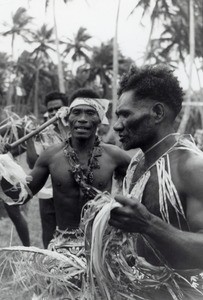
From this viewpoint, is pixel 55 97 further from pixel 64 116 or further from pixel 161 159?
pixel 161 159

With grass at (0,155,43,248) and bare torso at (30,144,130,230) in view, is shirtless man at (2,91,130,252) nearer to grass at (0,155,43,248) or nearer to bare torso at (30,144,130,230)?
bare torso at (30,144,130,230)

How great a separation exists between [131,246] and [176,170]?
0.38 m

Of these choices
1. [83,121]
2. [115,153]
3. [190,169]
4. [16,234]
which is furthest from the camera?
[16,234]

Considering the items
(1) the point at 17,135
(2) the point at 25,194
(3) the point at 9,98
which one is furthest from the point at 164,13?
(2) the point at 25,194

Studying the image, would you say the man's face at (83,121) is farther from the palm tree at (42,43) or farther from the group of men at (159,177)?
the palm tree at (42,43)

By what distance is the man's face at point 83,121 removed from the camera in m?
4.34

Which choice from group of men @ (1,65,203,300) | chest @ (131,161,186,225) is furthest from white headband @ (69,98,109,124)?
chest @ (131,161,186,225)

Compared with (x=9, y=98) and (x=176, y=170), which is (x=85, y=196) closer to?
(x=176, y=170)

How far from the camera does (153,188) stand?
265cm

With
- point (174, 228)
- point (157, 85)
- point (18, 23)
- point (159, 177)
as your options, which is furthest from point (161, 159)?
point (18, 23)

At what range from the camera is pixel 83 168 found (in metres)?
4.32

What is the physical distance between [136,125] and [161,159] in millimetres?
194

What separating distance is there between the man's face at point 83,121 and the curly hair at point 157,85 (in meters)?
1.60

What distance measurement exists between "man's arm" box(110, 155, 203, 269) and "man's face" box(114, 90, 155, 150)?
358 mm
